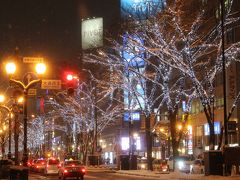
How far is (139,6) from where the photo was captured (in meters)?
43.0

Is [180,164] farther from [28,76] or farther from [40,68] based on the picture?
[40,68]

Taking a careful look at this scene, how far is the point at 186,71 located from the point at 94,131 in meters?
→ 30.1

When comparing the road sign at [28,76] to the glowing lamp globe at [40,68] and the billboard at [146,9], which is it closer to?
the glowing lamp globe at [40,68]

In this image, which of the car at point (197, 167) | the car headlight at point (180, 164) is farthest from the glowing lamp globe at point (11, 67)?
the car headlight at point (180, 164)

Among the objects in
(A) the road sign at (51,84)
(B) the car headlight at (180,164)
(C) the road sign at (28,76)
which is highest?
(C) the road sign at (28,76)

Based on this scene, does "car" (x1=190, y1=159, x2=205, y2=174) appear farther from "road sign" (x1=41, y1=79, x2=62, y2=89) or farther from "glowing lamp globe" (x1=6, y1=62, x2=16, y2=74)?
"glowing lamp globe" (x1=6, y1=62, x2=16, y2=74)

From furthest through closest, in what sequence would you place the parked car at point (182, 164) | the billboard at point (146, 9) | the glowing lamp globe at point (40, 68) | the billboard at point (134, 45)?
the parked car at point (182, 164) → the billboard at point (146, 9) → the billboard at point (134, 45) → the glowing lamp globe at point (40, 68)

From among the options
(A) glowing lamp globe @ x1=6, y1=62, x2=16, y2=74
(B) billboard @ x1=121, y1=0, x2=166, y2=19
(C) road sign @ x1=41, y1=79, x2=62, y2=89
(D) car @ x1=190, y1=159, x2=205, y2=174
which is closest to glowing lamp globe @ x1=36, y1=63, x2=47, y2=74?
(A) glowing lamp globe @ x1=6, y1=62, x2=16, y2=74

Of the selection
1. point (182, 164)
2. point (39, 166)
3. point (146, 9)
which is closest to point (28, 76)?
point (146, 9)

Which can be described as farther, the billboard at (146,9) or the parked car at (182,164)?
the parked car at (182,164)

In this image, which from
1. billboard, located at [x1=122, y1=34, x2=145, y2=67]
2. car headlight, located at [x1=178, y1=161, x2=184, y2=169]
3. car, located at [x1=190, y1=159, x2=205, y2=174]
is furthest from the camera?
car headlight, located at [x1=178, y1=161, x2=184, y2=169]

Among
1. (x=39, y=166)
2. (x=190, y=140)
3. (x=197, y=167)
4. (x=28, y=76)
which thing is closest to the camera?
(x=28, y=76)

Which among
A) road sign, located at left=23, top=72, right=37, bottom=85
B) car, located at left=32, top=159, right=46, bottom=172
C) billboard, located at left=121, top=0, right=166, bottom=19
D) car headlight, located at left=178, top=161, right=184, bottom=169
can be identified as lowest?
car, located at left=32, top=159, right=46, bottom=172

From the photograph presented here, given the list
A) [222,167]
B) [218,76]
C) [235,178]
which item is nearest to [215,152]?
[222,167]
